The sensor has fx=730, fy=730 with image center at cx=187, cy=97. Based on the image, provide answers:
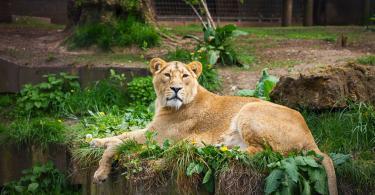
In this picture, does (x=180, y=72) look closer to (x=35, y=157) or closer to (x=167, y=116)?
(x=167, y=116)

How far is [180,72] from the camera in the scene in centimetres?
902

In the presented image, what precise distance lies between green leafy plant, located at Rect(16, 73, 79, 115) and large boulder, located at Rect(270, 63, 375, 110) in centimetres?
427

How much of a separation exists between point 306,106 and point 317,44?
5.65 metres

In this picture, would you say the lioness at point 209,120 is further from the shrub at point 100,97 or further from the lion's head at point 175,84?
the shrub at point 100,97

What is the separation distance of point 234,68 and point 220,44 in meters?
0.50

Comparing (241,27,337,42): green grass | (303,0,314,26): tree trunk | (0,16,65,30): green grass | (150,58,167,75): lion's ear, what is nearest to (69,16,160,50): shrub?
(241,27,337,42): green grass

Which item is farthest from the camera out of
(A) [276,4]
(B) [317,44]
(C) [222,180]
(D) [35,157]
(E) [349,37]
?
(A) [276,4]

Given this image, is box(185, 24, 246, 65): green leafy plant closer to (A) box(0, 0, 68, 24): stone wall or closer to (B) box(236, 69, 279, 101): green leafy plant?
(B) box(236, 69, 279, 101): green leafy plant

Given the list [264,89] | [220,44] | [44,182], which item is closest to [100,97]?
[44,182]

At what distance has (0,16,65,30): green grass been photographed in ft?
59.3

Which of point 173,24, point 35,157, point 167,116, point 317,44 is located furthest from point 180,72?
point 173,24

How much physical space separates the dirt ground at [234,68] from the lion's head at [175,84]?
2946mm

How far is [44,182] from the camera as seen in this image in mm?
10844

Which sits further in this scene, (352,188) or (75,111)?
(75,111)
